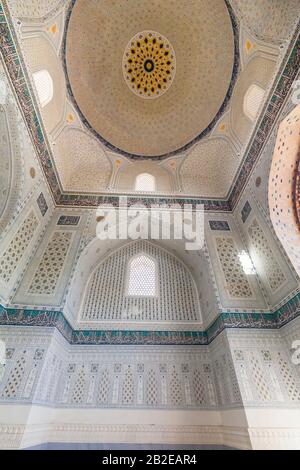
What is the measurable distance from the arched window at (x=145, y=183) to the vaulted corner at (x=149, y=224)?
48 mm

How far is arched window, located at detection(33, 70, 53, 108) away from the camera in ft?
13.9

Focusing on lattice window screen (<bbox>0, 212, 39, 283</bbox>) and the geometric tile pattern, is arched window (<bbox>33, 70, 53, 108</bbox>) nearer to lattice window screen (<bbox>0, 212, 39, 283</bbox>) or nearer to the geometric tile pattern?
lattice window screen (<bbox>0, 212, 39, 283</bbox>)


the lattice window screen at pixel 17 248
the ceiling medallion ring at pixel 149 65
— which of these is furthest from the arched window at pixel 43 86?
the lattice window screen at pixel 17 248

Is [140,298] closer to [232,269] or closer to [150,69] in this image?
[232,269]

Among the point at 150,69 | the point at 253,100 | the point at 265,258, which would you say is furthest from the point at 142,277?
the point at 150,69

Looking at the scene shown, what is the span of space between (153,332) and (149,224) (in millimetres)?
2577

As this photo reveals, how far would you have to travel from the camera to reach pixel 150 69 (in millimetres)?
5664

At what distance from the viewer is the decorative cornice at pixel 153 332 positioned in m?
3.89

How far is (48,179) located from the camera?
506 centimetres

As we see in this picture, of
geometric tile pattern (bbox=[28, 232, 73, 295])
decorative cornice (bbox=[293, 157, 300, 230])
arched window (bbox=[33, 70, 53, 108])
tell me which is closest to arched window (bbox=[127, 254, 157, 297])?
geometric tile pattern (bbox=[28, 232, 73, 295])

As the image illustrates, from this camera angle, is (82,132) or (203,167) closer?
(82,132)

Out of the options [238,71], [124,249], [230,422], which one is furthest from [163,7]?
[230,422]
